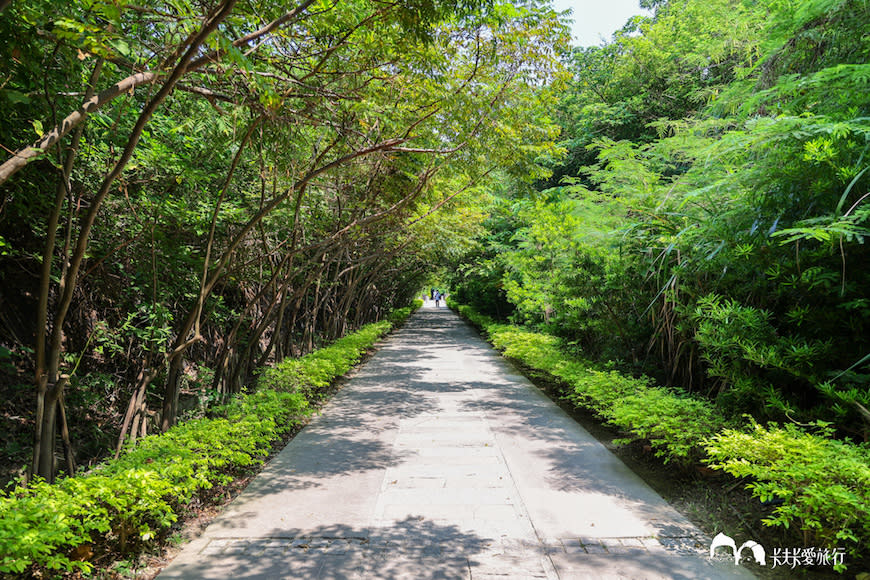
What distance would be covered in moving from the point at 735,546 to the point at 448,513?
184 cm

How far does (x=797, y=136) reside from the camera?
10.8ft

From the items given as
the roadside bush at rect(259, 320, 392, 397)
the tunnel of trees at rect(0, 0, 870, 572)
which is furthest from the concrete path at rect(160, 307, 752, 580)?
the tunnel of trees at rect(0, 0, 870, 572)

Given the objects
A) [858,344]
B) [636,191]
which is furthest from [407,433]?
[858,344]

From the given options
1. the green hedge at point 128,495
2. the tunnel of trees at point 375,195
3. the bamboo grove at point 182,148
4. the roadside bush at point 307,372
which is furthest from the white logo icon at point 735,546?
the roadside bush at point 307,372

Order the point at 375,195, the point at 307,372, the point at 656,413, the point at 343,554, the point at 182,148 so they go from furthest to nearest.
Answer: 1. the point at 375,195
2. the point at 307,372
3. the point at 182,148
4. the point at 656,413
5. the point at 343,554

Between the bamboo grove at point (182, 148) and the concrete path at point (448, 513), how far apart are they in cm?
156

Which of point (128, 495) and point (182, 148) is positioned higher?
point (182, 148)

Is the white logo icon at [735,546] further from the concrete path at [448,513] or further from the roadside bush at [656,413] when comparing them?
the roadside bush at [656,413]

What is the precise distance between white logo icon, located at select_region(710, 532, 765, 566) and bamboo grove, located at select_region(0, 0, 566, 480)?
3640 millimetres

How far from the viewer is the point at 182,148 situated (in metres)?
4.65

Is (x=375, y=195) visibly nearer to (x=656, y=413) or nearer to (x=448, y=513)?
(x=656, y=413)

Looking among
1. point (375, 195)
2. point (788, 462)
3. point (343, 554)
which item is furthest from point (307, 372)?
point (788, 462)

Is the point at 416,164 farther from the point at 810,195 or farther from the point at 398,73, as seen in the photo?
the point at 810,195

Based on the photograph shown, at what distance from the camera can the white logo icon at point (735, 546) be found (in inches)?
113
